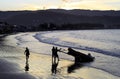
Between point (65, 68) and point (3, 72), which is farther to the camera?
point (65, 68)

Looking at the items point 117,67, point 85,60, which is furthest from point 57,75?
point 85,60

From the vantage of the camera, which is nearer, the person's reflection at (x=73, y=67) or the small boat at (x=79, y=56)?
the person's reflection at (x=73, y=67)

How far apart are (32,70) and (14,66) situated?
331 cm

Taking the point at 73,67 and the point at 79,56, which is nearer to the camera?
the point at 73,67

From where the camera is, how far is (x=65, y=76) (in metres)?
30.7

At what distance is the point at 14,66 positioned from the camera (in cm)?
3494

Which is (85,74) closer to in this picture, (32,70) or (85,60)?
(32,70)

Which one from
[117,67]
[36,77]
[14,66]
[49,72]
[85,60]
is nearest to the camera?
[36,77]

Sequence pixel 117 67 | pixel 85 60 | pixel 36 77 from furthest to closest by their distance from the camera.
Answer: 1. pixel 85 60
2. pixel 117 67
3. pixel 36 77

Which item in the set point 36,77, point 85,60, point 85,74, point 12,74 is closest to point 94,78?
point 85,74

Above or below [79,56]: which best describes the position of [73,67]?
below

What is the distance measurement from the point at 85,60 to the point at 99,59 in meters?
2.73

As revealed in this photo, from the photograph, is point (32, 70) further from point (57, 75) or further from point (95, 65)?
point (95, 65)

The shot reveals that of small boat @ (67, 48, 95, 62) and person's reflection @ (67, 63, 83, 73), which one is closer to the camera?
person's reflection @ (67, 63, 83, 73)
